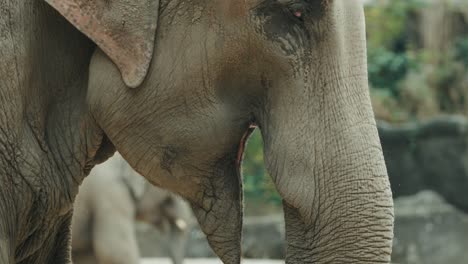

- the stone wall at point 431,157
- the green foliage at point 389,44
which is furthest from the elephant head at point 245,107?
the green foliage at point 389,44

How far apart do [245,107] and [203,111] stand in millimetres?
114

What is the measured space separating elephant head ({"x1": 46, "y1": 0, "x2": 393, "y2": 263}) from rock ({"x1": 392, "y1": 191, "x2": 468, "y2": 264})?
12336 millimetres

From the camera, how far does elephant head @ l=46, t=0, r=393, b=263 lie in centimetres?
249

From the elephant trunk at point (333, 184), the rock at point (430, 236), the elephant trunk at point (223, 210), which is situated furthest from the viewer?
the rock at point (430, 236)

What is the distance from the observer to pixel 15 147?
2762 millimetres

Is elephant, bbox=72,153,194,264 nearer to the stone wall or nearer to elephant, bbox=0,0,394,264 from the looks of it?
the stone wall

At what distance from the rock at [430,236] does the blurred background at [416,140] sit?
14 millimetres

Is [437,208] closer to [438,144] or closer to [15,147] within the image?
[438,144]

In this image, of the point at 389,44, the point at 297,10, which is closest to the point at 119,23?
the point at 297,10

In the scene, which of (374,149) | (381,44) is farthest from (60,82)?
(381,44)

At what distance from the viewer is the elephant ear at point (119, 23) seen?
2662 millimetres

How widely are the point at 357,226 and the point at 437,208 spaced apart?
44.3 ft

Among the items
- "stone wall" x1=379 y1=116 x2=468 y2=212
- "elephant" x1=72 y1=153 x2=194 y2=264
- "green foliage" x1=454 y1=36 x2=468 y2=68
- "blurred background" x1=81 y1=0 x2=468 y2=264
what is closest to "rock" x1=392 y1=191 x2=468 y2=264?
"blurred background" x1=81 y1=0 x2=468 y2=264

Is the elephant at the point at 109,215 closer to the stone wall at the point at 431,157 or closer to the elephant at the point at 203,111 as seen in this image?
the stone wall at the point at 431,157
